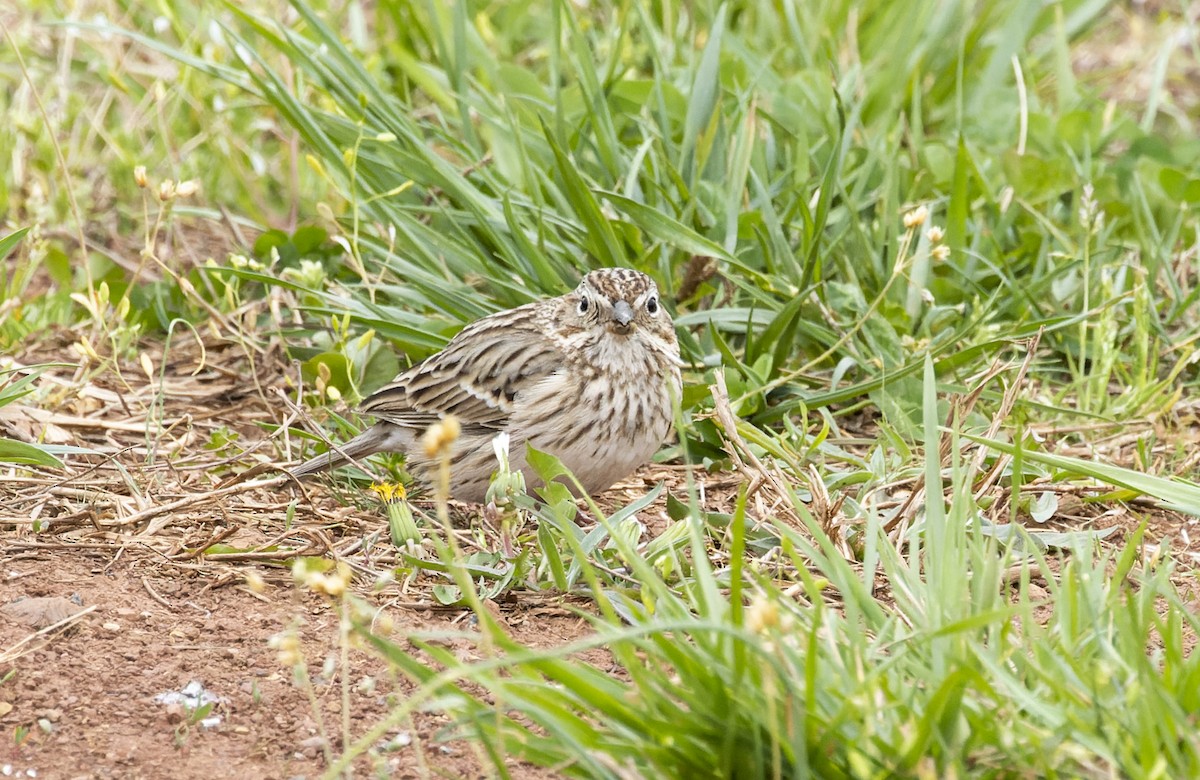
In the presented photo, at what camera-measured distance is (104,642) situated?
367cm

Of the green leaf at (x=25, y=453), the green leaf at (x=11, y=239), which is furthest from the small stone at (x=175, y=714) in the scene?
the green leaf at (x=11, y=239)

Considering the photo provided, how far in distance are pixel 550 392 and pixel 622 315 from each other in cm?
34

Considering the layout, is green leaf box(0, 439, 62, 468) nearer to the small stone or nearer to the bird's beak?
the small stone

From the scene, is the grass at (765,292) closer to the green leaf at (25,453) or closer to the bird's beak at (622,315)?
the bird's beak at (622,315)

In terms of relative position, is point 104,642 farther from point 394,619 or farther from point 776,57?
point 776,57

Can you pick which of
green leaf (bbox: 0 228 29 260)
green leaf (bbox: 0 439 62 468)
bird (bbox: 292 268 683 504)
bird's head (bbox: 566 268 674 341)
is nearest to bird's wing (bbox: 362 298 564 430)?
bird (bbox: 292 268 683 504)

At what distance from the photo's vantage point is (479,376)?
4996 mm

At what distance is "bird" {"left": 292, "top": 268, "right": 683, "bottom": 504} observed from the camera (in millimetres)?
4684

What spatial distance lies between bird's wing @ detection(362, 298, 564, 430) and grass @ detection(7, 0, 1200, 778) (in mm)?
244

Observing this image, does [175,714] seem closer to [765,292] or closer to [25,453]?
[25,453]

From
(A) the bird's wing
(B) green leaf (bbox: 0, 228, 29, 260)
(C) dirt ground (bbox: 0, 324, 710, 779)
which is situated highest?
(B) green leaf (bbox: 0, 228, 29, 260)

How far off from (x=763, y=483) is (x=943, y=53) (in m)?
3.55

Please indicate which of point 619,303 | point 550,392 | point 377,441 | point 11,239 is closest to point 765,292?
point 619,303

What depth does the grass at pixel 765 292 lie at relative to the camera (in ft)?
8.95
